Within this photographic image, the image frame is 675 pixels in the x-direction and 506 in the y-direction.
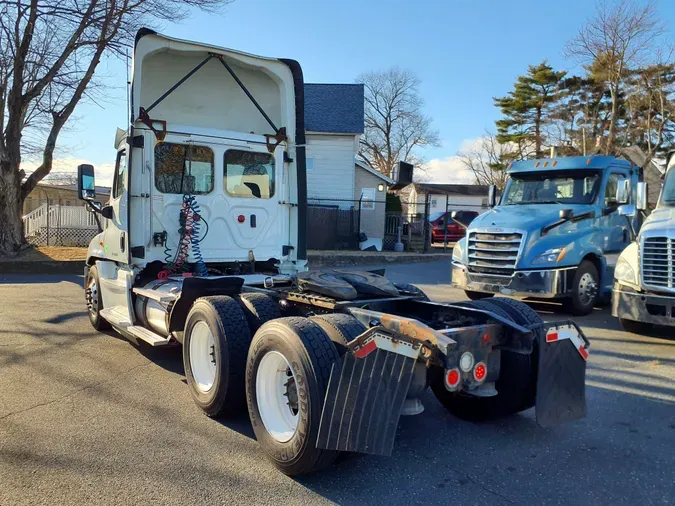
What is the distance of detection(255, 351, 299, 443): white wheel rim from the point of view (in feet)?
12.3

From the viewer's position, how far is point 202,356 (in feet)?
15.8

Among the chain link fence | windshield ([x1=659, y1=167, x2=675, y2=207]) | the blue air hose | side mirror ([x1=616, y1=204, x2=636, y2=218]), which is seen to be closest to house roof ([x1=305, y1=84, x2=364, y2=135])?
the chain link fence

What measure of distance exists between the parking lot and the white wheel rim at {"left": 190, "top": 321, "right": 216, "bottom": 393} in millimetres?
256

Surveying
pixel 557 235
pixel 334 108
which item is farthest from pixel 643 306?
pixel 334 108

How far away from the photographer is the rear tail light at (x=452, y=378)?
3479 millimetres

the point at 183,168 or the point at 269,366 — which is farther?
the point at 183,168

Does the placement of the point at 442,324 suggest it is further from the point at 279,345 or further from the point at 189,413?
the point at 189,413

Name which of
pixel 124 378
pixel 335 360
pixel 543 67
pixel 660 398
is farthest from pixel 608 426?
pixel 543 67

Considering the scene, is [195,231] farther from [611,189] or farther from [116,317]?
[611,189]

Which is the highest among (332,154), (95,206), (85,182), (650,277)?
(332,154)

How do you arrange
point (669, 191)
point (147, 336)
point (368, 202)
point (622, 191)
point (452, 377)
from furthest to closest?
point (368, 202)
point (622, 191)
point (669, 191)
point (147, 336)
point (452, 377)

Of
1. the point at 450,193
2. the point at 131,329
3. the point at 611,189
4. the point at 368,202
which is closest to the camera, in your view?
the point at 131,329

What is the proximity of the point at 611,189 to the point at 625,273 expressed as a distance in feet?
10.00

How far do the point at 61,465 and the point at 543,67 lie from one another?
135 feet
